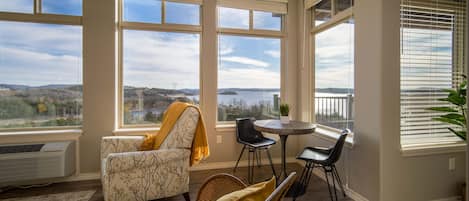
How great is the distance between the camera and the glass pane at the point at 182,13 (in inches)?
135

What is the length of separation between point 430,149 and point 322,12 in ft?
6.72

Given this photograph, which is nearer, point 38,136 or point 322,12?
point 38,136

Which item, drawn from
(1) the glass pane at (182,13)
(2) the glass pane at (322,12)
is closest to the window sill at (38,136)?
(1) the glass pane at (182,13)

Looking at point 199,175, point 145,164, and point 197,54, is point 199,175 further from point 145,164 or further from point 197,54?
point 197,54

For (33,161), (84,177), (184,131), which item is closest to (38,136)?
(33,161)

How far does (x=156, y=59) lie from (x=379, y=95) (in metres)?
2.77

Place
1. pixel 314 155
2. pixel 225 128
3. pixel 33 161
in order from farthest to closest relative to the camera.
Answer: pixel 225 128 < pixel 33 161 < pixel 314 155

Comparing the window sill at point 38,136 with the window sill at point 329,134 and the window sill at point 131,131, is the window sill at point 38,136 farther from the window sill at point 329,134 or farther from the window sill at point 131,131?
the window sill at point 329,134

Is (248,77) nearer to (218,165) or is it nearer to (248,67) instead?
(248,67)

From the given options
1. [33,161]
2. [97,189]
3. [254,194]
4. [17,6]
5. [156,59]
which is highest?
[17,6]

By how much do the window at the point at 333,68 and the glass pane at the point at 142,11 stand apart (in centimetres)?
221

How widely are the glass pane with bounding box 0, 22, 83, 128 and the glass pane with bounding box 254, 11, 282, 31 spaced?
2438 mm

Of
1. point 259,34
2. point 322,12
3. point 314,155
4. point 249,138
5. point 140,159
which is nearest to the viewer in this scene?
point 140,159

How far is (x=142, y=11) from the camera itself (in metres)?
3.35
